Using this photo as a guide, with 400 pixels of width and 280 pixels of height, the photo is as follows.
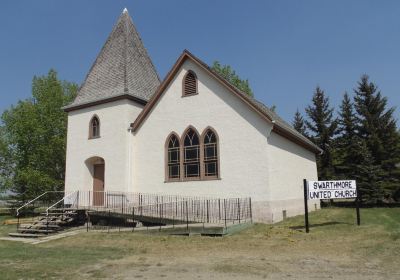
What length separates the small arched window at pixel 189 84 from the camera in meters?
19.6

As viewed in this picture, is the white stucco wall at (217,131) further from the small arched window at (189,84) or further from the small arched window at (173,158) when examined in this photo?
the small arched window at (173,158)

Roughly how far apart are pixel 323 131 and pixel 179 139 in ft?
65.1

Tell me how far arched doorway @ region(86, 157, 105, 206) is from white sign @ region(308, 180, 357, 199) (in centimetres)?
1272

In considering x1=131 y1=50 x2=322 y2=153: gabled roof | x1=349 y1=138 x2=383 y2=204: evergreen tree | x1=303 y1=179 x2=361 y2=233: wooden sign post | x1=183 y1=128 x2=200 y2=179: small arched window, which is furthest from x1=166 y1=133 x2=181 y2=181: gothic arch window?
x1=349 y1=138 x2=383 y2=204: evergreen tree

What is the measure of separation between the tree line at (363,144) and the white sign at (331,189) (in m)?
15.0

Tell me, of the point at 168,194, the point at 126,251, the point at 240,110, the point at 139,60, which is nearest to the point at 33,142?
the point at 139,60

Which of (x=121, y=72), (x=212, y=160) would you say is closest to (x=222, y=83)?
(x=212, y=160)

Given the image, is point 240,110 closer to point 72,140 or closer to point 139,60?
point 139,60

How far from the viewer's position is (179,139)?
64.2 feet

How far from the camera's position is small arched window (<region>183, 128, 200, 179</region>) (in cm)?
1892

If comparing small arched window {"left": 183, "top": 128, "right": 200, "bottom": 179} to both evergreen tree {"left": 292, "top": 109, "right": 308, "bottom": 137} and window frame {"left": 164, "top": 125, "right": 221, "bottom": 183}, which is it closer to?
window frame {"left": 164, "top": 125, "right": 221, "bottom": 183}

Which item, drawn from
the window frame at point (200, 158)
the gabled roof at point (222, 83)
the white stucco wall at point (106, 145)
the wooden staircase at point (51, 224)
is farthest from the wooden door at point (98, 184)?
the window frame at point (200, 158)

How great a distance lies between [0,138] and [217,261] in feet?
108

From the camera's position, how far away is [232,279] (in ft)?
25.7
